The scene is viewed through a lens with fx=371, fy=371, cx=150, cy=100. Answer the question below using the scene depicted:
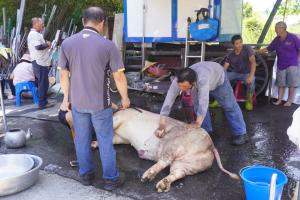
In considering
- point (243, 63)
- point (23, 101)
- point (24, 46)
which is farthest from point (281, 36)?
point (24, 46)

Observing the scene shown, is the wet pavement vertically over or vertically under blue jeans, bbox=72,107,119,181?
under

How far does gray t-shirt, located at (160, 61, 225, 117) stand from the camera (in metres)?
4.21

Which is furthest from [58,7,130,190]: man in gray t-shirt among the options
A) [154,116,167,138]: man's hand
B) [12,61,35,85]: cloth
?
[12,61,35,85]: cloth

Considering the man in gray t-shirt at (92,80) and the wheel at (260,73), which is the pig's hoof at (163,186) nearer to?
the man in gray t-shirt at (92,80)

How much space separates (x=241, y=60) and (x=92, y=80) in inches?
158

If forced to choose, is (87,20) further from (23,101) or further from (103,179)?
(23,101)

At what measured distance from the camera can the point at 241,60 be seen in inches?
267

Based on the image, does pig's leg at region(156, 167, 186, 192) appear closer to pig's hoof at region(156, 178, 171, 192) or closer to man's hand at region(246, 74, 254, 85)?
pig's hoof at region(156, 178, 171, 192)

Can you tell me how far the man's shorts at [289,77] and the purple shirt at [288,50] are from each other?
8 centimetres

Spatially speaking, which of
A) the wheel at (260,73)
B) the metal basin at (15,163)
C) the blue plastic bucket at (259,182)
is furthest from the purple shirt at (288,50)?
the metal basin at (15,163)

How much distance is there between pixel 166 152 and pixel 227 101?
1.41 meters

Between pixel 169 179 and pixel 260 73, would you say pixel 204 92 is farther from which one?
pixel 260 73

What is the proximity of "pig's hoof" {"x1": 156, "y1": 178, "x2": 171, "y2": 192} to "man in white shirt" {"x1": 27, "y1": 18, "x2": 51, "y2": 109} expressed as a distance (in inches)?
171

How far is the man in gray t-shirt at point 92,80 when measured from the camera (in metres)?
3.44
